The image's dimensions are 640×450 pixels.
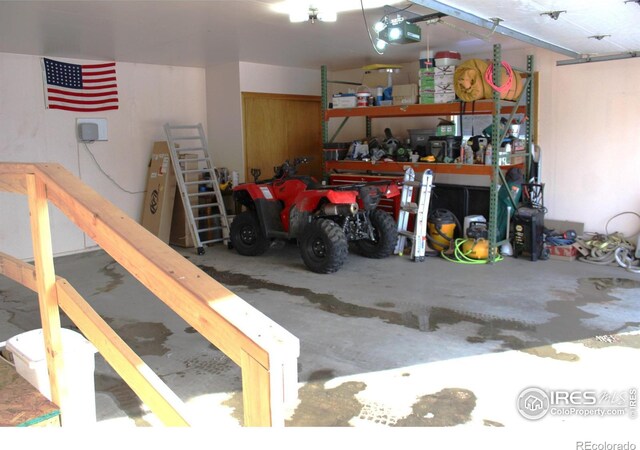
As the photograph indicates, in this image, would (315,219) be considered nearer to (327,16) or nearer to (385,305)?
(385,305)

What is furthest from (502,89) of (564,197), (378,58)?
(378,58)

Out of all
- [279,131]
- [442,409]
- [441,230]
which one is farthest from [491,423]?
[279,131]

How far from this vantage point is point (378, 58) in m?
8.30

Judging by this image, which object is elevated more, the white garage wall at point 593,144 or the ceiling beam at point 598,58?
the ceiling beam at point 598,58

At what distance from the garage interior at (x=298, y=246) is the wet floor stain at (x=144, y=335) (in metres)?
0.03

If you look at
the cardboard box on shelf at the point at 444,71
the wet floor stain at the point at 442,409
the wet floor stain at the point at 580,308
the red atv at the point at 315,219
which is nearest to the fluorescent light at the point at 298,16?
the red atv at the point at 315,219

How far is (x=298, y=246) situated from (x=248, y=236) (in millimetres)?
886

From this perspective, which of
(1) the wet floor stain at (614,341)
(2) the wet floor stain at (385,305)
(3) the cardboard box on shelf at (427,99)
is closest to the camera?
(1) the wet floor stain at (614,341)

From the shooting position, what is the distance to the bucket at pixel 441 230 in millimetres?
7035

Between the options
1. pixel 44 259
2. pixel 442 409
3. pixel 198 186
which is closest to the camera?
pixel 44 259

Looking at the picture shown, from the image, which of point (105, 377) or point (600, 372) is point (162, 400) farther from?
point (600, 372)

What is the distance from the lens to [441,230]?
7.04 m

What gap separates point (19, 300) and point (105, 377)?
2.40 meters

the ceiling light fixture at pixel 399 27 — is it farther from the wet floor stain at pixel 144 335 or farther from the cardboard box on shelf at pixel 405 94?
the wet floor stain at pixel 144 335
